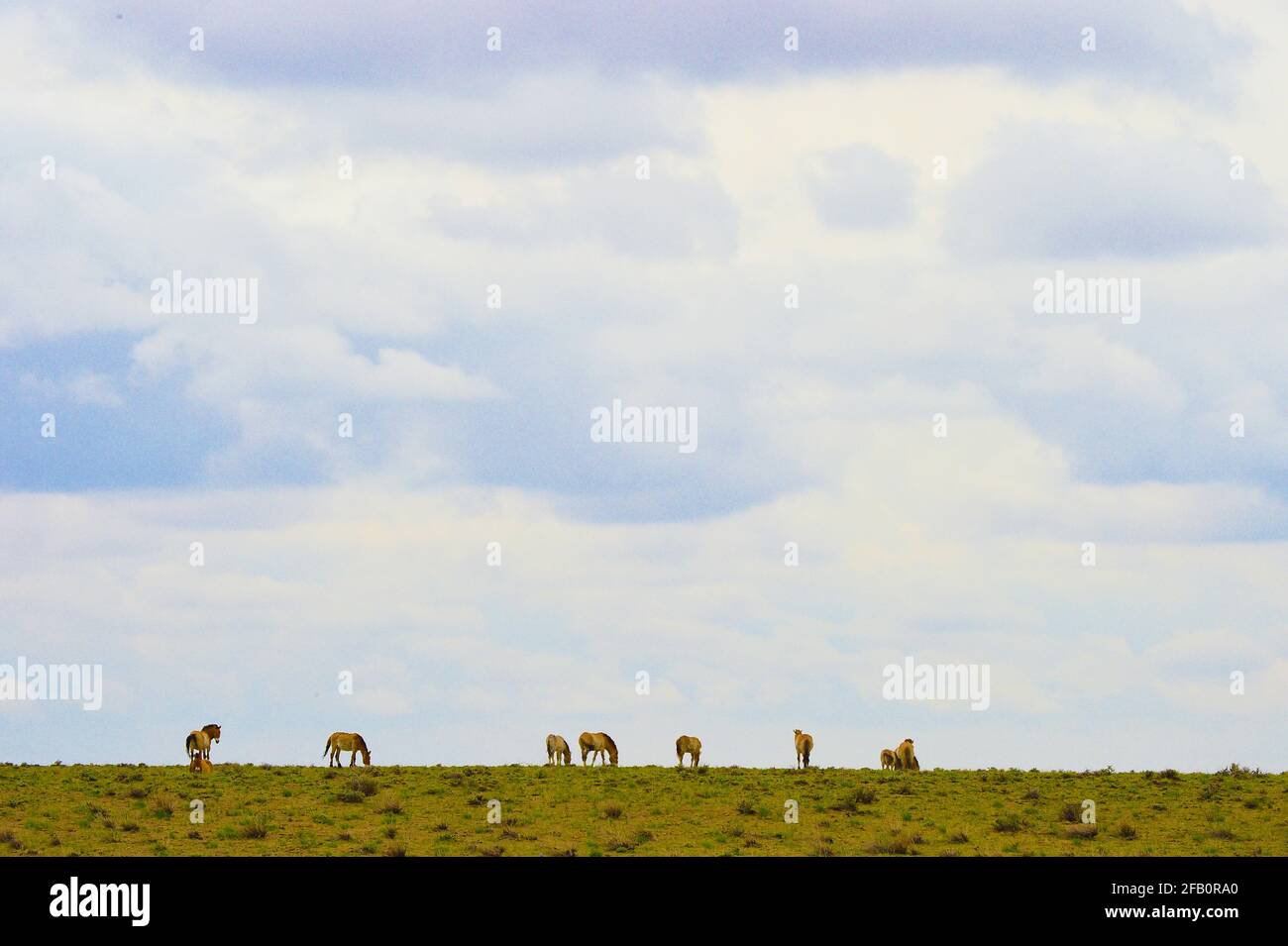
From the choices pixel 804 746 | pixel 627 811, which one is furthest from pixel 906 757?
pixel 627 811

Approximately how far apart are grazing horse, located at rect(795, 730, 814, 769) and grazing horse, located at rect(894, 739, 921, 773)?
295 centimetres

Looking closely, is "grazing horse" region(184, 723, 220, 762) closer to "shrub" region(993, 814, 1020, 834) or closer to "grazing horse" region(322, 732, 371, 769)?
"grazing horse" region(322, 732, 371, 769)

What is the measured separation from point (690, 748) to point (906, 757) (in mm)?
7487

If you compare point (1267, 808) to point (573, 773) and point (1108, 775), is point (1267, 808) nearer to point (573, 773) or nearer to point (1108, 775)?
point (1108, 775)

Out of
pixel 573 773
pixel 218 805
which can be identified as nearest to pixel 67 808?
pixel 218 805

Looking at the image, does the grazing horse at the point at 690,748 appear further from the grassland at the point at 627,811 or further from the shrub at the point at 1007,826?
the shrub at the point at 1007,826

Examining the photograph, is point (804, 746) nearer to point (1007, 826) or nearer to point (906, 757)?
point (906, 757)

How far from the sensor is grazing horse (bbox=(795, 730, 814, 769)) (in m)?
59.9

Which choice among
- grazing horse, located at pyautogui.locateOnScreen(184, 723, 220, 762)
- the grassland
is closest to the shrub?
the grassland

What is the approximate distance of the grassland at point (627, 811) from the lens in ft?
143

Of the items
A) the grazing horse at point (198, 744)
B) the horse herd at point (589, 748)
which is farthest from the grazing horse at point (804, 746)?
the grazing horse at point (198, 744)

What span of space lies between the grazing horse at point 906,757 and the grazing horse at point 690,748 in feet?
22.3
